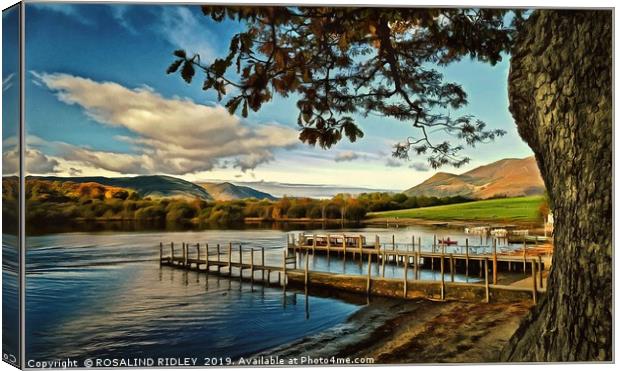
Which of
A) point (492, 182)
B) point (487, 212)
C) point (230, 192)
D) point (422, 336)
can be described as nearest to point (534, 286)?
point (487, 212)

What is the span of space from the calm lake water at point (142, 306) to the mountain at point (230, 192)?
1.13ft

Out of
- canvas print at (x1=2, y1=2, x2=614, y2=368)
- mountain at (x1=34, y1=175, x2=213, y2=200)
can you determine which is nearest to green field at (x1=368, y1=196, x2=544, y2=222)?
canvas print at (x1=2, y1=2, x2=614, y2=368)

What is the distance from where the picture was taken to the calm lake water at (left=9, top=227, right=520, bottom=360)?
5.62 m

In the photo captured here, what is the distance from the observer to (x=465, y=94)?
6.19 meters

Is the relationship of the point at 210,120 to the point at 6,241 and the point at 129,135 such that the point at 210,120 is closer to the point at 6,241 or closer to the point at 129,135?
the point at 129,135

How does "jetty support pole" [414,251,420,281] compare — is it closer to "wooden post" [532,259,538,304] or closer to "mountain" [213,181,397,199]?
"mountain" [213,181,397,199]

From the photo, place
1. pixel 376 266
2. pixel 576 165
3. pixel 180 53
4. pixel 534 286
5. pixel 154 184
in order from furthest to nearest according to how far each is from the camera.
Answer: pixel 376 266, pixel 534 286, pixel 154 184, pixel 180 53, pixel 576 165

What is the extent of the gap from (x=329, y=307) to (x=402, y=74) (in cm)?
225

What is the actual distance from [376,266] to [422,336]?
93 centimetres

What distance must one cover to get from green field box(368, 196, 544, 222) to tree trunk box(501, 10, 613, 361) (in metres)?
0.58

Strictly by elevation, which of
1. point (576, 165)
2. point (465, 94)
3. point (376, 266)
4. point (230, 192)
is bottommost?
point (376, 266)

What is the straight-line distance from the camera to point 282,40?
Result: 5910mm

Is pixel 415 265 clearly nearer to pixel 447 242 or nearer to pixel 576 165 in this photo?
pixel 447 242

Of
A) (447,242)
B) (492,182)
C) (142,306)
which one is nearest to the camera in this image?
(142,306)
